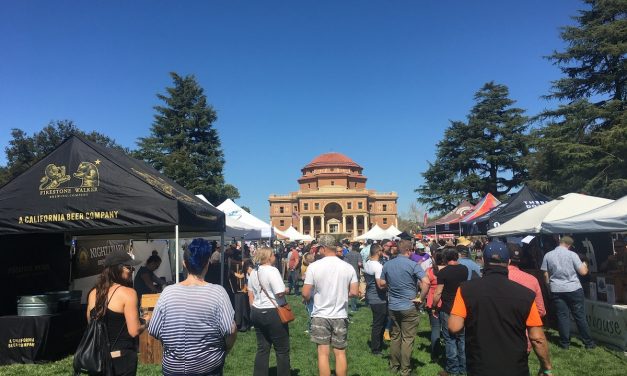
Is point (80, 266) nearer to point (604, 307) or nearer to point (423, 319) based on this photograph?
point (423, 319)

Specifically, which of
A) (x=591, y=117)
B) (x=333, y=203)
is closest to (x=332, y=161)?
(x=333, y=203)

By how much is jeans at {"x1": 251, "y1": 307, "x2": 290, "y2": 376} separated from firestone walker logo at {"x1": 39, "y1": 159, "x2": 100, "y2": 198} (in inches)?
126

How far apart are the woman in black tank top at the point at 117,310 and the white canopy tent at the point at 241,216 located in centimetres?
1049

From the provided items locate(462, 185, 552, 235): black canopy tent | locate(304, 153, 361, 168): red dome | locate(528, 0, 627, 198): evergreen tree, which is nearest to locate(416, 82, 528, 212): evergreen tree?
locate(528, 0, 627, 198): evergreen tree

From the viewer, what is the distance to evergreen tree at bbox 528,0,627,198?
2339 centimetres

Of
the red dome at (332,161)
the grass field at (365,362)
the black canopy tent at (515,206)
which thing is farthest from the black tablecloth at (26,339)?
the red dome at (332,161)

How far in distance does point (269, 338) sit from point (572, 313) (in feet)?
18.1

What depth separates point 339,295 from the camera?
4836 millimetres

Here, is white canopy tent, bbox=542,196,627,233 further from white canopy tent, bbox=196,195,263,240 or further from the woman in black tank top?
white canopy tent, bbox=196,195,263,240

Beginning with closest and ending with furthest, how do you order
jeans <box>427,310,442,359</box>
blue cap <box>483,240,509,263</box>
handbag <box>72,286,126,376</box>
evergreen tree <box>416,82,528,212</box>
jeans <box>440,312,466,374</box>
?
blue cap <box>483,240,509,263</box>
handbag <box>72,286,126,376</box>
jeans <box>440,312,466,374</box>
jeans <box>427,310,442,359</box>
evergreen tree <box>416,82,528,212</box>

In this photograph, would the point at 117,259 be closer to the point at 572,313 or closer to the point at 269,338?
the point at 269,338

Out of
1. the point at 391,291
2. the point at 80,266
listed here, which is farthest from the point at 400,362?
the point at 80,266

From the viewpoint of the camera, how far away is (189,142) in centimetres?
4603

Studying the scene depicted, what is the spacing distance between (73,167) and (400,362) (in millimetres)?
5524
